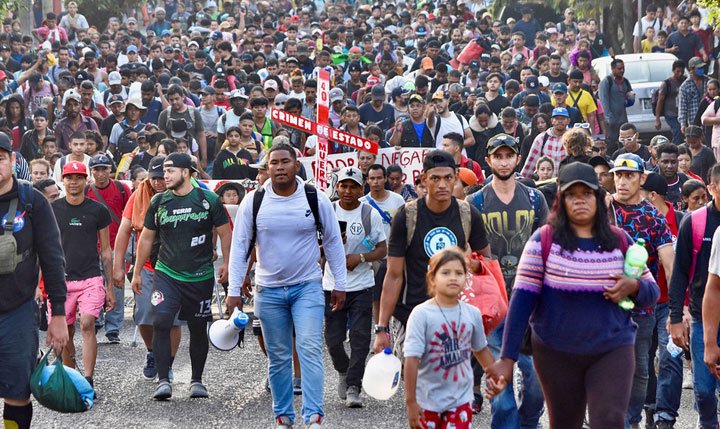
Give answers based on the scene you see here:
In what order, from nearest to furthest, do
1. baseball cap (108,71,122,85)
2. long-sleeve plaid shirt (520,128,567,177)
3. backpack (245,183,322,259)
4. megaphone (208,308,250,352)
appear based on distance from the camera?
1. backpack (245,183,322,259)
2. megaphone (208,308,250,352)
3. long-sleeve plaid shirt (520,128,567,177)
4. baseball cap (108,71,122,85)

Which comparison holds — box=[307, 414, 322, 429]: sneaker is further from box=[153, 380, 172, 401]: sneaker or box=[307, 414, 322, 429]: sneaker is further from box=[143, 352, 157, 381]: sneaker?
box=[143, 352, 157, 381]: sneaker

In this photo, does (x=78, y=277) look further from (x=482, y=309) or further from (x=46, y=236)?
(x=482, y=309)

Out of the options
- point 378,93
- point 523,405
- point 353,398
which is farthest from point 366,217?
point 378,93

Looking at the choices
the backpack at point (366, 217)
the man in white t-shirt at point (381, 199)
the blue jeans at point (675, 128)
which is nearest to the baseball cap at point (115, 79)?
the blue jeans at point (675, 128)

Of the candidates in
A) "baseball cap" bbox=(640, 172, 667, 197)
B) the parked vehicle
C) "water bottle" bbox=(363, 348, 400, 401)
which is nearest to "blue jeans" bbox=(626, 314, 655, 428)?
"baseball cap" bbox=(640, 172, 667, 197)

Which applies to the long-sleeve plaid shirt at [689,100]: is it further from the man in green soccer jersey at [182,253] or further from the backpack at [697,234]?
the backpack at [697,234]

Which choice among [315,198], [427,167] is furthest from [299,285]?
[427,167]

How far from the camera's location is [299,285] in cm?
885

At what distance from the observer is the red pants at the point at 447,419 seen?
23.9 feet

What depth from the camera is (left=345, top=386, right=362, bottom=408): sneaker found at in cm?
982

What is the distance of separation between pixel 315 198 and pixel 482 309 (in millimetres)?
1619

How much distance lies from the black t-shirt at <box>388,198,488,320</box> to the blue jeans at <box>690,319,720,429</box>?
1.40 meters

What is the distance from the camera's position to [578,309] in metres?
6.47

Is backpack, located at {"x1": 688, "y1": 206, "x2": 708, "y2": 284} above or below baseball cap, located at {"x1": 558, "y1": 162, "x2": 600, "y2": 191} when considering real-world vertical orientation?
below
